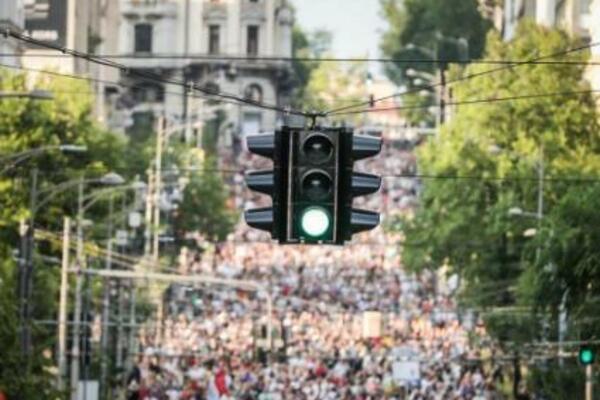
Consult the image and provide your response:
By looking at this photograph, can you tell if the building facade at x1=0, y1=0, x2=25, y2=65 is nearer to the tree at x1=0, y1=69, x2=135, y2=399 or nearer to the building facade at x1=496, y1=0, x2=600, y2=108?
the tree at x1=0, y1=69, x2=135, y2=399

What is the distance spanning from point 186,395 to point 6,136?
1163 centimetres

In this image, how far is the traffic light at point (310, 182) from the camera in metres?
41.5

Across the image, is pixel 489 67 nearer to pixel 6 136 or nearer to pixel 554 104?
pixel 554 104

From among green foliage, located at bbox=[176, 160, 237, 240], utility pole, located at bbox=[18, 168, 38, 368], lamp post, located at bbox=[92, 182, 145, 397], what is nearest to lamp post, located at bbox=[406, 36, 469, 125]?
green foliage, located at bbox=[176, 160, 237, 240]

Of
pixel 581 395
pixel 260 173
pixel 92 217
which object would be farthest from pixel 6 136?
pixel 260 173

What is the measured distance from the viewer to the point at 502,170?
110 metres

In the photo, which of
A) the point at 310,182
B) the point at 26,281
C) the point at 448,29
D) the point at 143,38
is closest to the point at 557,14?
the point at 448,29

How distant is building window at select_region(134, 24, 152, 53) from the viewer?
19029cm

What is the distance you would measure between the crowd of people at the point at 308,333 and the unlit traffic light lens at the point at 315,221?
4729cm

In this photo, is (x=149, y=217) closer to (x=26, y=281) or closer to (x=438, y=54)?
(x=26, y=281)

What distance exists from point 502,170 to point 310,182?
68663 mm

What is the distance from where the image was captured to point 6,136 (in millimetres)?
102625

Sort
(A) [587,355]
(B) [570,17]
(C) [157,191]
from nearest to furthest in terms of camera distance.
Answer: (A) [587,355] < (B) [570,17] < (C) [157,191]

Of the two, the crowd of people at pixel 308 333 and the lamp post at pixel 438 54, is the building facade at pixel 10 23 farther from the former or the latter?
the lamp post at pixel 438 54
